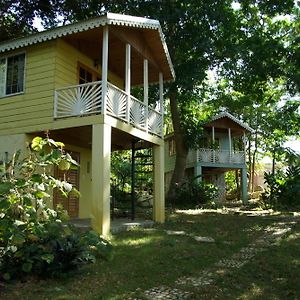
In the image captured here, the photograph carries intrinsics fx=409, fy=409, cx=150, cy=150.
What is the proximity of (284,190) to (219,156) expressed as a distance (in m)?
8.35

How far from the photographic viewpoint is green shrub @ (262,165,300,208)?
66.0 feet

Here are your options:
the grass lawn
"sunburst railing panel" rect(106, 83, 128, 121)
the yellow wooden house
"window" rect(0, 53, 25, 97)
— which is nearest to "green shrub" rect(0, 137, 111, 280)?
the grass lawn

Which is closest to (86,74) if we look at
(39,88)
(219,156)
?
(39,88)

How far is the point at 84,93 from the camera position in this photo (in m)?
11.4

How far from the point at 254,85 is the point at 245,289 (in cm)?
1587

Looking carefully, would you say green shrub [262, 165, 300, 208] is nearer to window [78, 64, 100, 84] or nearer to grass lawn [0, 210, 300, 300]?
grass lawn [0, 210, 300, 300]

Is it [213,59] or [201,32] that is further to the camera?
[213,59]

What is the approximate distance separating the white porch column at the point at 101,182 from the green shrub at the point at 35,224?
309 cm

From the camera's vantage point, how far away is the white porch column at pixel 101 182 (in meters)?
10.5

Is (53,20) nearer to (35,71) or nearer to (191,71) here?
(191,71)

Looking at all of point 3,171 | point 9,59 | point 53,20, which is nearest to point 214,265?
point 3,171

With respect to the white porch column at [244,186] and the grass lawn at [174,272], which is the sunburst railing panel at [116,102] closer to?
the grass lawn at [174,272]

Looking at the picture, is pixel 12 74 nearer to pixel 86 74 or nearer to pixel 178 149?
pixel 86 74

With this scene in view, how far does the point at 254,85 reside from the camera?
69.1 ft
